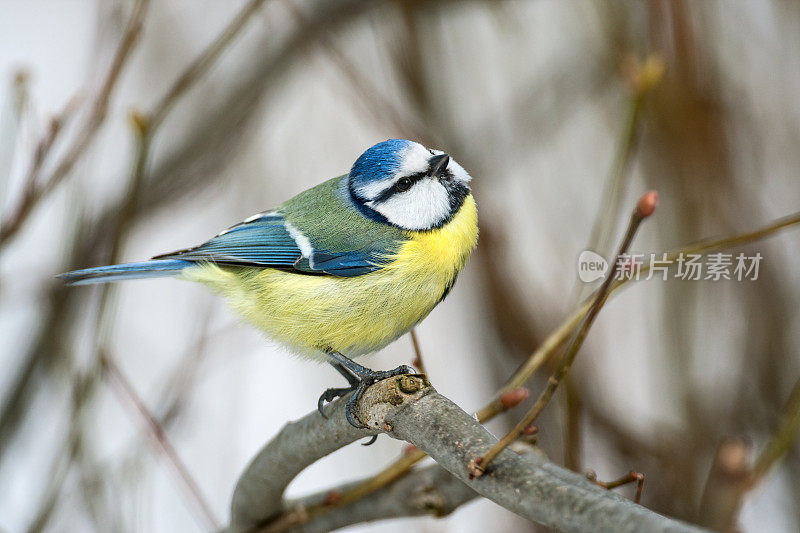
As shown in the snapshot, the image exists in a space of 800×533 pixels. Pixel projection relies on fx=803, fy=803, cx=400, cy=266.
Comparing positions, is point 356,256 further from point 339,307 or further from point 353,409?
point 353,409

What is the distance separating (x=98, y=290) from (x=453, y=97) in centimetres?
101

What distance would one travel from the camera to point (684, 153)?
187 cm

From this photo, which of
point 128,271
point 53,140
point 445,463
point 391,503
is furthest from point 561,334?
point 53,140

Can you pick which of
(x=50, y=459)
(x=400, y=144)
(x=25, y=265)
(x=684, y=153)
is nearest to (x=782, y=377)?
(x=684, y=153)

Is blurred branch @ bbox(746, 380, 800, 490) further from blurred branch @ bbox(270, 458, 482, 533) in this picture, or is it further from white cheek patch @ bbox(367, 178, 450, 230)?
white cheek patch @ bbox(367, 178, 450, 230)

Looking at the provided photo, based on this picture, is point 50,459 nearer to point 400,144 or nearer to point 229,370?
point 229,370

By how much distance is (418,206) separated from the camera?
→ 3.82 ft

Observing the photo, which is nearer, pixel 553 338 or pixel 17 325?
pixel 553 338

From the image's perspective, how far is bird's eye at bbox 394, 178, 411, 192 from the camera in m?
1.11

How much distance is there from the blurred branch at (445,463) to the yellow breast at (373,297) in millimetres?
144

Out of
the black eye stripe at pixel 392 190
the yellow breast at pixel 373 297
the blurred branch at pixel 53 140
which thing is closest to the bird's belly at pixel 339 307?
the yellow breast at pixel 373 297

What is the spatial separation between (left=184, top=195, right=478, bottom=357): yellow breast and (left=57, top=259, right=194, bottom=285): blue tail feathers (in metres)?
0.18

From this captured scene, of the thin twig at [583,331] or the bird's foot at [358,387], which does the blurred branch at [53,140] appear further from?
the thin twig at [583,331]

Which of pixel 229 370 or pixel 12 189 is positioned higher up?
pixel 12 189
